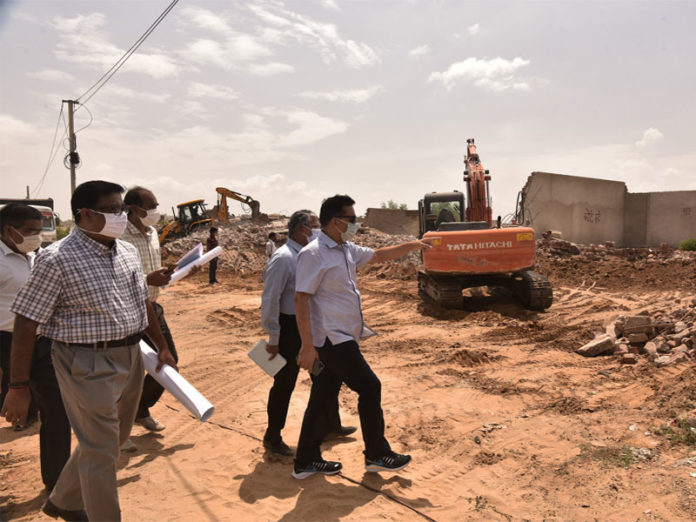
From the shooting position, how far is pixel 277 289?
12.1 feet

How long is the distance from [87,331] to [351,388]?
1627mm

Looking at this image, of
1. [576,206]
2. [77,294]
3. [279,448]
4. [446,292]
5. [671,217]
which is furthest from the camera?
[671,217]

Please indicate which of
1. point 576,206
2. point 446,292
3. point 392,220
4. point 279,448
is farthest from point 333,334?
point 392,220

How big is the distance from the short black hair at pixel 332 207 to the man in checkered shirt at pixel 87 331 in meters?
1.30

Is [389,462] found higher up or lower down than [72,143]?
lower down

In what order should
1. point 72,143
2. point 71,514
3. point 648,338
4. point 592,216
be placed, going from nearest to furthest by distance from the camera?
point 71,514 → point 648,338 → point 72,143 → point 592,216

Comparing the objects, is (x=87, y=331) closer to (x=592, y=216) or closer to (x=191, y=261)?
(x=191, y=261)

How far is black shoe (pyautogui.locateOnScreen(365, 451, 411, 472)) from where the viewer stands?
346 cm

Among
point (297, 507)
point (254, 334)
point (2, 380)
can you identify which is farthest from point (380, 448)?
point (254, 334)

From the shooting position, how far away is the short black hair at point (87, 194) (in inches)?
102

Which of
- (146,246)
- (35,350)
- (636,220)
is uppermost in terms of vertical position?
(636,220)

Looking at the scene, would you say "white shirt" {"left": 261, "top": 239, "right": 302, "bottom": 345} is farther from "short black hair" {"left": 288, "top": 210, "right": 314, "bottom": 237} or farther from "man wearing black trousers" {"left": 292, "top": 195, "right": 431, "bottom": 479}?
"man wearing black trousers" {"left": 292, "top": 195, "right": 431, "bottom": 479}

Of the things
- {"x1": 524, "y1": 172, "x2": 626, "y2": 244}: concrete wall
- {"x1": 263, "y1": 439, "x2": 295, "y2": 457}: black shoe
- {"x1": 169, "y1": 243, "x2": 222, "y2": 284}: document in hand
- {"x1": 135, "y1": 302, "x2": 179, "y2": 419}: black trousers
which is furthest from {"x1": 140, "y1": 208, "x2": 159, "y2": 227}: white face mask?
{"x1": 524, "y1": 172, "x2": 626, "y2": 244}: concrete wall

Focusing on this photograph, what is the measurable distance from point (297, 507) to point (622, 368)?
4.34 m
